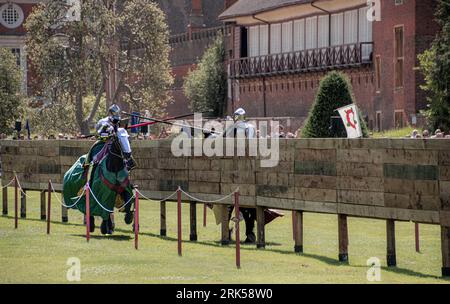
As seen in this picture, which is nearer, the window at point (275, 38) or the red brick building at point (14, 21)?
the window at point (275, 38)

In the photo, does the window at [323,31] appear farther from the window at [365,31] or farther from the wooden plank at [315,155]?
the wooden plank at [315,155]

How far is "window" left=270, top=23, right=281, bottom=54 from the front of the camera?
7906 centimetres

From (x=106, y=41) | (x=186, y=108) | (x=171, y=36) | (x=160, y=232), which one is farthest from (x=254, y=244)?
(x=171, y=36)

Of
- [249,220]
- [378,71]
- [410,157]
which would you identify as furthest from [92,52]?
[410,157]

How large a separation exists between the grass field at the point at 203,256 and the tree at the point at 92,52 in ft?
120

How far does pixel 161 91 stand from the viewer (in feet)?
240

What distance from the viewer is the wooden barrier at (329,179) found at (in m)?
22.9

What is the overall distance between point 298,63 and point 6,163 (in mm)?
36619

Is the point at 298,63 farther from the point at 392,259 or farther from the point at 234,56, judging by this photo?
the point at 392,259

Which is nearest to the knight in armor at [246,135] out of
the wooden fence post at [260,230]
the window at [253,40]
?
the wooden fence post at [260,230]

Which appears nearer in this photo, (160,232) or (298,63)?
(160,232)

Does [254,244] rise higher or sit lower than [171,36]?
lower

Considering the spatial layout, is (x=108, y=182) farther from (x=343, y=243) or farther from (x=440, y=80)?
(x=440, y=80)

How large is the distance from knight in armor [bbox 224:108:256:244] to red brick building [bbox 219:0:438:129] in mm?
29184
